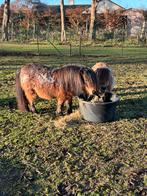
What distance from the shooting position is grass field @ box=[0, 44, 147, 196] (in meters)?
4.04

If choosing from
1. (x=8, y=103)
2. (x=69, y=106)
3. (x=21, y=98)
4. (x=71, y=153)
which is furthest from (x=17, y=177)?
(x=8, y=103)

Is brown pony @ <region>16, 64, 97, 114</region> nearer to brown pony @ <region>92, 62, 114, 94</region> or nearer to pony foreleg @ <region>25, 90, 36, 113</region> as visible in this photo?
pony foreleg @ <region>25, 90, 36, 113</region>

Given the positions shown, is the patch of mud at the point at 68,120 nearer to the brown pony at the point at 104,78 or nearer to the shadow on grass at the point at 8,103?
the brown pony at the point at 104,78

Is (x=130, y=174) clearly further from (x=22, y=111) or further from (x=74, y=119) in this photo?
(x=22, y=111)

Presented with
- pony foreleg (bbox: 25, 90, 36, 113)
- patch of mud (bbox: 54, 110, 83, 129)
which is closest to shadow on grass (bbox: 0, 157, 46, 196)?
patch of mud (bbox: 54, 110, 83, 129)

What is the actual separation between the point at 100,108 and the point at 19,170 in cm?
195

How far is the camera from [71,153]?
4.79 meters

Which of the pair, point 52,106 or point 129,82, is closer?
point 52,106

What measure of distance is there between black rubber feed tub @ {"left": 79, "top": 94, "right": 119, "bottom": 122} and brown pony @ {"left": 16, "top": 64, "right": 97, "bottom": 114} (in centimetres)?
21

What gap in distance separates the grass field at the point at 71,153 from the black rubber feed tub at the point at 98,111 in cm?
11

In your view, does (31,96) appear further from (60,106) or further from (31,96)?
(60,106)

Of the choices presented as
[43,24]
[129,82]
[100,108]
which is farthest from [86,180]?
[43,24]

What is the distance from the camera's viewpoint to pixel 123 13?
43.4 meters

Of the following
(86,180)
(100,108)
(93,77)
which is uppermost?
(93,77)
